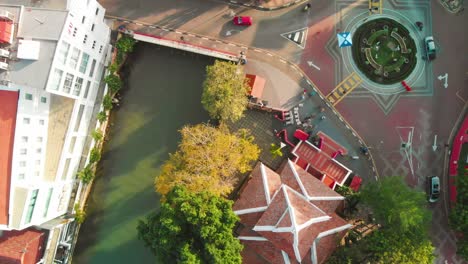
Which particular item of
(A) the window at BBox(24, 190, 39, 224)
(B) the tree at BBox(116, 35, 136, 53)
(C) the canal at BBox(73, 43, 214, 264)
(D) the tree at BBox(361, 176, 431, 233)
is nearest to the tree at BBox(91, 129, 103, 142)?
(C) the canal at BBox(73, 43, 214, 264)

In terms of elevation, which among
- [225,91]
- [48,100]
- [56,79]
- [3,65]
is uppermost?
[225,91]

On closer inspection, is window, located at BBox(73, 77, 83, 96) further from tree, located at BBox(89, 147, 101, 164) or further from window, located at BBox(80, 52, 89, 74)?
tree, located at BBox(89, 147, 101, 164)

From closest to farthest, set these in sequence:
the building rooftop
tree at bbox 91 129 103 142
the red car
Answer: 1. the building rooftop
2. tree at bbox 91 129 103 142
3. the red car

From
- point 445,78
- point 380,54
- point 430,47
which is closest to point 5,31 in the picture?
point 380,54

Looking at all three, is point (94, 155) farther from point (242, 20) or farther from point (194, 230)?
point (242, 20)

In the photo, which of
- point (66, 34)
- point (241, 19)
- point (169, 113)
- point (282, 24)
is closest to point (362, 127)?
point (282, 24)

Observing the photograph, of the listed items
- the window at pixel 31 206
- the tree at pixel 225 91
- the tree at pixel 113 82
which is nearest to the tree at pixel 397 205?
the tree at pixel 225 91

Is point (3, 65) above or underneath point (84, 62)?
underneath
